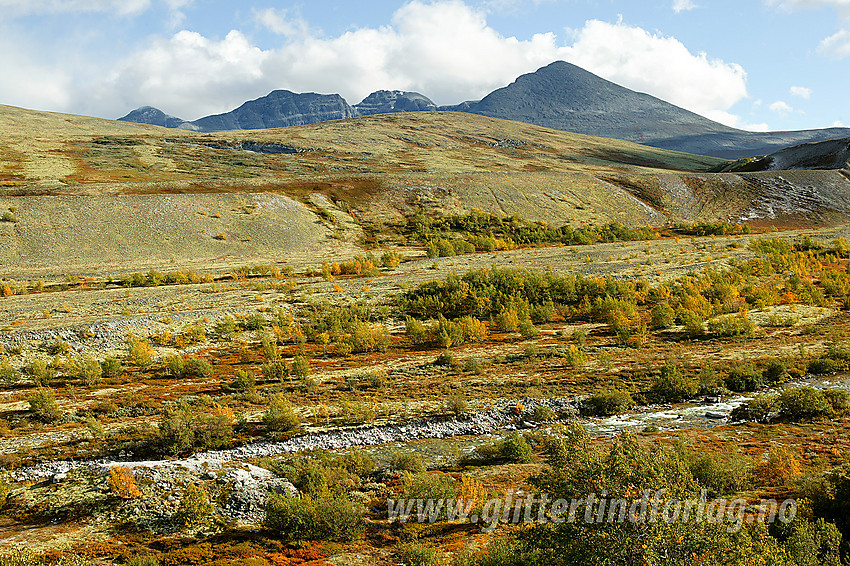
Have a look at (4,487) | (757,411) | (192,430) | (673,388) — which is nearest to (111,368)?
(192,430)

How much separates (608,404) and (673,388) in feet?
10.5

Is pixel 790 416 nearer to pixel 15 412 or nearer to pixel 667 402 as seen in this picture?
pixel 667 402

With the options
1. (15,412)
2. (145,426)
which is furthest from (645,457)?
(15,412)

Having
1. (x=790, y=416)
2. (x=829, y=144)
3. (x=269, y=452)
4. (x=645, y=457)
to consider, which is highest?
(x=829, y=144)

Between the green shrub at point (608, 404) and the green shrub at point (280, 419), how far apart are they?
11.0m

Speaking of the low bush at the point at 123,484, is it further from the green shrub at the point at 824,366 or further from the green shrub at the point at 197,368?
the green shrub at the point at 824,366

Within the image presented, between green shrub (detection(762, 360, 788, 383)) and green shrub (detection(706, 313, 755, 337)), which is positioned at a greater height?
green shrub (detection(706, 313, 755, 337))

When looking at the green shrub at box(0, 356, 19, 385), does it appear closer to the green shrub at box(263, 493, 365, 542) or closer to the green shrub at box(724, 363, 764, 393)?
the green shrub at box(263, 493, 365, 542)

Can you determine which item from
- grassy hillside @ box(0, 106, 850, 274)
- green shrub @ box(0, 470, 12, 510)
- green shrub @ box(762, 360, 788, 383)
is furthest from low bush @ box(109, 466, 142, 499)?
grassy hillside @ box(0, 106, 850, 274)

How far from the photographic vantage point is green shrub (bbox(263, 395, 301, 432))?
18641mm

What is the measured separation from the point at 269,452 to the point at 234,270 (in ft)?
102

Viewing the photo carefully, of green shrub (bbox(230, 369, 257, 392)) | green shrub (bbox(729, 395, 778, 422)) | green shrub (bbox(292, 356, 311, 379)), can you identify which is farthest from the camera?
green shrub (bbox(292, 356, 311, 379))

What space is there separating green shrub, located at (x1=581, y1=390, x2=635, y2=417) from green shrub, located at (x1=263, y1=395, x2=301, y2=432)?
435 inches

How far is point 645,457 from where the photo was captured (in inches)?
330
